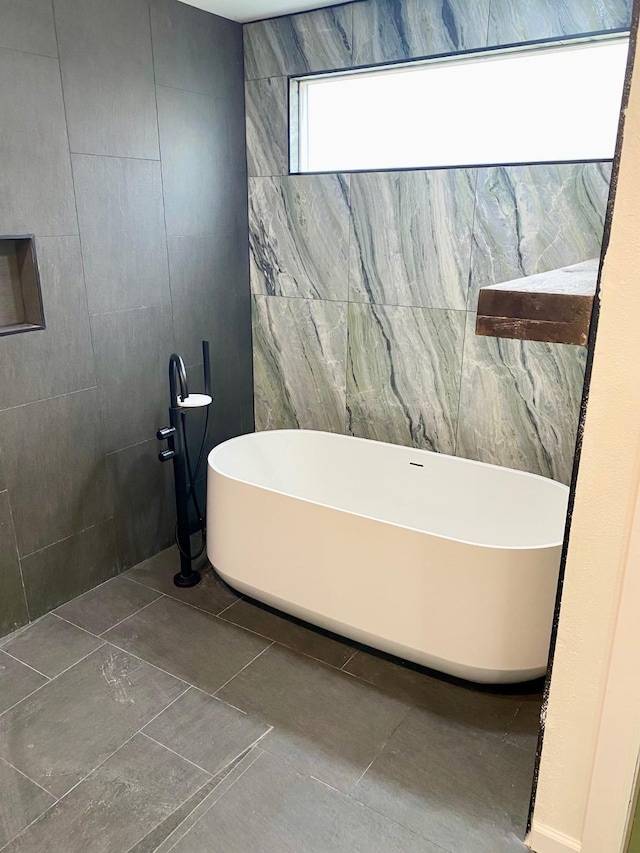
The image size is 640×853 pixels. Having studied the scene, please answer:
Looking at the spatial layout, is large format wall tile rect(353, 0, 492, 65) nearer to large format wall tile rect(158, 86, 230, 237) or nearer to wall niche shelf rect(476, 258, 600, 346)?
large format wall tile rect(158, 86, 230, 237)

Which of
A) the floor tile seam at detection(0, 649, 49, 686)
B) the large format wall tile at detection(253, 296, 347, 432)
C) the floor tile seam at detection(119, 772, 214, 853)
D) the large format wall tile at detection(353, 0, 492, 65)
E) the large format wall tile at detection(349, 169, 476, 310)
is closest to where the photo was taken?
the floor tile seam at detection(119, 772, 214, 853)

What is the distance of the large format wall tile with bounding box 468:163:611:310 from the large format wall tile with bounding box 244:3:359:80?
922mm

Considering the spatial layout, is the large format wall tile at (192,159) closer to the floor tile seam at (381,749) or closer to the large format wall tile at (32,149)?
the large format wall tile at (32,149)

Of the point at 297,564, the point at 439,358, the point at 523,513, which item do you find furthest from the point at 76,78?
the point at 523,513

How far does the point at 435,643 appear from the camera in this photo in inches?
91.3

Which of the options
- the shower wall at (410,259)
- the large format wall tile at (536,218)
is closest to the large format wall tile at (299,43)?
the shower wall at (410,259)

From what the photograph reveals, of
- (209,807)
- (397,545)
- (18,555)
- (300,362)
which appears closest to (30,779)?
(209,807)

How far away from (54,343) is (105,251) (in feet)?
1.49

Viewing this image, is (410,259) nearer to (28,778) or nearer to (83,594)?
(83,594)

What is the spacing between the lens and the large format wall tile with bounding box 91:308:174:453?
2848 mm

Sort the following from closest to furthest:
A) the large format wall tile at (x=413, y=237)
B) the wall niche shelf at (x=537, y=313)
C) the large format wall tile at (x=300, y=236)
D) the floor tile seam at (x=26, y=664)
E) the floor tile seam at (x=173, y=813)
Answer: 1. the wall niche shelf at (x=537, y=313)
2. the floor tile seam at (x=173, y=813)
3. the floor tile seam at (x=26, y=664)
4. the large format wall tile at (x=413, y=237)
5. the large format wall tile at (x=300, y=236)

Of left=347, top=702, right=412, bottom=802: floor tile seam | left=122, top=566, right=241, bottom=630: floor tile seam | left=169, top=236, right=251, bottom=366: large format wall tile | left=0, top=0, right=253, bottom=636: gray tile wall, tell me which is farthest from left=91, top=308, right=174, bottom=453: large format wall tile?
left=347, top=702, right=412, bottom=802: floor tile seam

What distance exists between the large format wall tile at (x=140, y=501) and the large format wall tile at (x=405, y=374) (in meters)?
1.02

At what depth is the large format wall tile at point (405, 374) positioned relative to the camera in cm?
298
